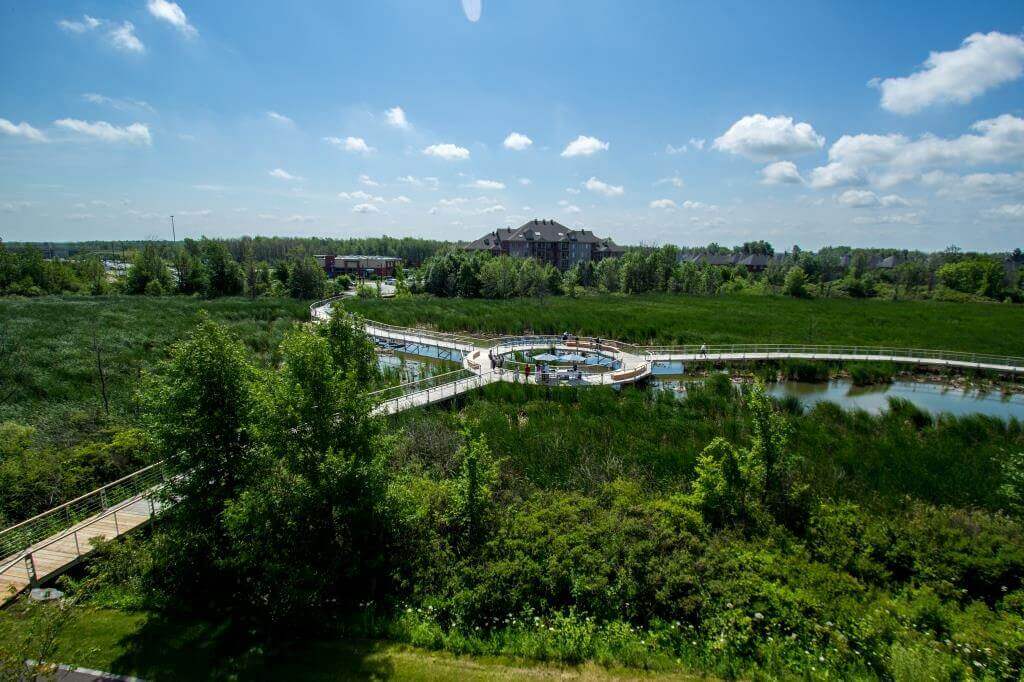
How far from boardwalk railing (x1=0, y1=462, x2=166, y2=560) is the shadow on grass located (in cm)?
319

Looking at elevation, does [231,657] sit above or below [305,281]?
below

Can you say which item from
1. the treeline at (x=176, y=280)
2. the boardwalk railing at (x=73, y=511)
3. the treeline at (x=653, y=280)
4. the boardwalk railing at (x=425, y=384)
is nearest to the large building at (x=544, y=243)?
the treeline at (x=653, y=280)

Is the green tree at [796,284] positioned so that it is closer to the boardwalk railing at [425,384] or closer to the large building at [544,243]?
the large building at [544,243]

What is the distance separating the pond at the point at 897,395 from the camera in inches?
979

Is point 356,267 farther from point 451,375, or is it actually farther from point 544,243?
A: point 451,375

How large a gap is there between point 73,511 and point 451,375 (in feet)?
51.3

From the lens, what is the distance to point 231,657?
28.6 ft

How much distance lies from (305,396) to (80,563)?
7503 millimetres

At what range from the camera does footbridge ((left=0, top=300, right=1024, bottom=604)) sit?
36.3 feet

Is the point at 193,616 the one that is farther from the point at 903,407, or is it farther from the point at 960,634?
the point at 903,407

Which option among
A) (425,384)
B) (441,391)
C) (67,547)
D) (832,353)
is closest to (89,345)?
(425,384)

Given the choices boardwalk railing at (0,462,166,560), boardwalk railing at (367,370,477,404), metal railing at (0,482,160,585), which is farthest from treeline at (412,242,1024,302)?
metal railing at (0,482,160,585)

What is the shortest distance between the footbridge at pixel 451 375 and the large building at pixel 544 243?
206 ft

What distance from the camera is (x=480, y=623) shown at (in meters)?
9.84
